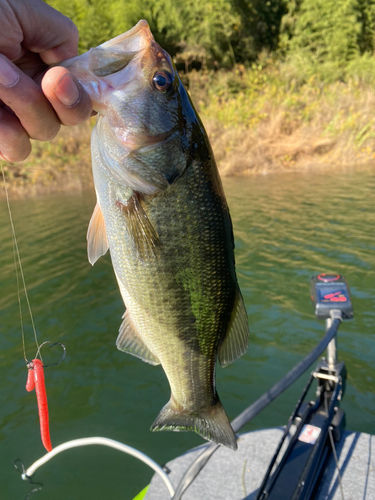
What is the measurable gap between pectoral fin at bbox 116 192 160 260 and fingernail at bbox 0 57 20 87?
0.54 meters

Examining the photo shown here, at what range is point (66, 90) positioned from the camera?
4.37 feet

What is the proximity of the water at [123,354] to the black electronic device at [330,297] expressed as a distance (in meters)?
1.18

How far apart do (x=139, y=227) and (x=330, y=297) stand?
9.07 ft

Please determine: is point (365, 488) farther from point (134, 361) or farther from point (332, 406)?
point (134, 361)

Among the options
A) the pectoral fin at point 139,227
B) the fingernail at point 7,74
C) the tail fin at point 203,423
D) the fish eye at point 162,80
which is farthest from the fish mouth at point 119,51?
the tail fin at point 203,423

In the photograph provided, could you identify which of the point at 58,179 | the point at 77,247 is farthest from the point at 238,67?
the point at 77,247

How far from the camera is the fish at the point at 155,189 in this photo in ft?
4.91

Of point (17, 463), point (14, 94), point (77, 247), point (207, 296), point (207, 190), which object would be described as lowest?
point (77, 247)

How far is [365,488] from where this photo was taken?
265cm

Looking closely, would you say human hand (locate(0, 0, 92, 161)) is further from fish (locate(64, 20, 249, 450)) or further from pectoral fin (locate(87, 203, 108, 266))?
pectoral fin (locate(87, 203, 108, 266))

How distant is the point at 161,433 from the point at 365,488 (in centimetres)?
200

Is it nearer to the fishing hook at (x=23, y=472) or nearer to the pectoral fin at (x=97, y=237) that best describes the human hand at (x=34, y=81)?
the pectoral fin at (x=97, y=237)

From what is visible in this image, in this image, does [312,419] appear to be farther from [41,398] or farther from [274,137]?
[274,137]

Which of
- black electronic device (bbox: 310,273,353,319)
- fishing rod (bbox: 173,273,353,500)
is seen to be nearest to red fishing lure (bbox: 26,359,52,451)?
fishing rod (bbox: 173,273,353,500)
